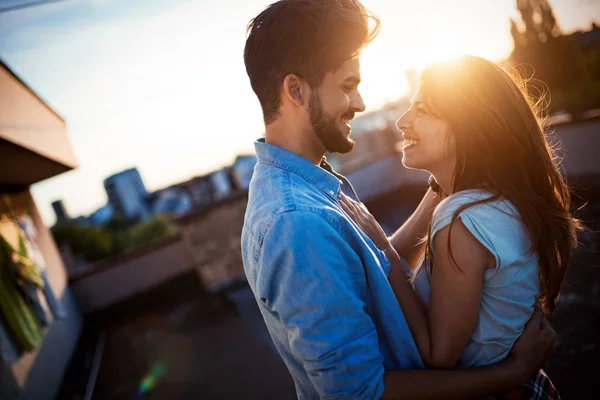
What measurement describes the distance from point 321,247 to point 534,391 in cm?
108

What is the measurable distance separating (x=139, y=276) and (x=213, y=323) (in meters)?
3.89

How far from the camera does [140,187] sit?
3731 cm

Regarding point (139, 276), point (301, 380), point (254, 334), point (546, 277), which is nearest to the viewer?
point (301, 380)

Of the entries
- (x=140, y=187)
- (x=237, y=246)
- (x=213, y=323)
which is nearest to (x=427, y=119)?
(x=213, y=323)

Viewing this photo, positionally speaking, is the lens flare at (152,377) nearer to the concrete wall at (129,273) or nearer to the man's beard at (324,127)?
the concrete wall at (129,273)

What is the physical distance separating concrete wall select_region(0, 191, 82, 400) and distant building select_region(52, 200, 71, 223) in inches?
1359

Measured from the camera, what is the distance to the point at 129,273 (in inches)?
358

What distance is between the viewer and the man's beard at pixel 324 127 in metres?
1.31

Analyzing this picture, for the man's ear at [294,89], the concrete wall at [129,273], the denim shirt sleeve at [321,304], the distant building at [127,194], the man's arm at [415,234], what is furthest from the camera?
the distant building at [127,194]

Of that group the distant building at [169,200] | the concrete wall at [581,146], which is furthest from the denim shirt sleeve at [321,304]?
the distant building at [169,200]

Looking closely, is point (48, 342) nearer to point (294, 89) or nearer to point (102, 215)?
point (294, 89)

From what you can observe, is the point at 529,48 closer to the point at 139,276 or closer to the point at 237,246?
the point at 237,246

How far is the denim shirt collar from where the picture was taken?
49.4 inches

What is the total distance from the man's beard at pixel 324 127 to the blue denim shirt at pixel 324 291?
307 mm
